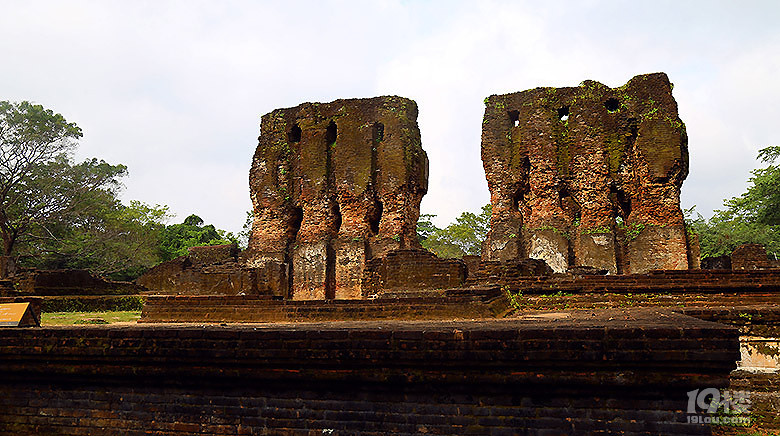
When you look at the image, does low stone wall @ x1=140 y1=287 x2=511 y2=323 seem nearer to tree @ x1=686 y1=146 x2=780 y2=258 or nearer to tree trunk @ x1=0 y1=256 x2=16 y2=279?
tree trunk @ x1=0 y1=256 x2=16 y2=279

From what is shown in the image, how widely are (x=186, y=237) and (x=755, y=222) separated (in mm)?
33419

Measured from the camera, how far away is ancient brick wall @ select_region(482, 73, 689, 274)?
16500 millimetres

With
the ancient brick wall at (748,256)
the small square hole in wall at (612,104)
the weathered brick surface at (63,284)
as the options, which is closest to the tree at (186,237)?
the weathered brick surface at (63,284)

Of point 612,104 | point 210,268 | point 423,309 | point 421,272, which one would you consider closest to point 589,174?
point 612,104

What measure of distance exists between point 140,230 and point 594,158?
23.3 m

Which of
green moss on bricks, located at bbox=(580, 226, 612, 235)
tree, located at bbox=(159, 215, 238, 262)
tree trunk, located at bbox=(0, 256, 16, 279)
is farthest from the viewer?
tree, located at bbox=(159, 215, 238, 262)

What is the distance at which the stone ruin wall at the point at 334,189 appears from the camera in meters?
18.1

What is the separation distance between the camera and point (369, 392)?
111 inches

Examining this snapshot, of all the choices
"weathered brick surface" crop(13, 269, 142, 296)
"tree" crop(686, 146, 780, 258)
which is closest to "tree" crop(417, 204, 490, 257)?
"tree" crop(686, 146, 780, 258)

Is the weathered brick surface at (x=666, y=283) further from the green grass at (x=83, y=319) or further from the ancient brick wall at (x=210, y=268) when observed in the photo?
the ancient brick wall at (x=210, y=268)

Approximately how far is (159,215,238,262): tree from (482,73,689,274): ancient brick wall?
19.5 metres

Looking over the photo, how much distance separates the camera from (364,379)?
2777mm

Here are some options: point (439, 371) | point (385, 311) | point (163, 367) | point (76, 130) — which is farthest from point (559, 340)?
point (76, 130)

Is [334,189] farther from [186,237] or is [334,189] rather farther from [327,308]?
[186,237]
